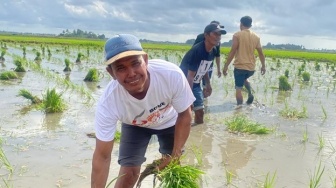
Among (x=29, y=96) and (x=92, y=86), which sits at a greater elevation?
(x=29, y=96)

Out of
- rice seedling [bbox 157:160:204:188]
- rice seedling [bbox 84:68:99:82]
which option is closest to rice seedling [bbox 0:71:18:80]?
rice seedling [bbox 84:68:99:82]

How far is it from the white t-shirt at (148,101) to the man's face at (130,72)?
17 centimetres

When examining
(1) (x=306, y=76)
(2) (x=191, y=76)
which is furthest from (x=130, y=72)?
(1) (x=306, y=76)

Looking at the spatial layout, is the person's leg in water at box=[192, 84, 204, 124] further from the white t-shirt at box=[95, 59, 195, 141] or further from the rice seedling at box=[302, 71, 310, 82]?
the rice seedling at box=[302, 71, 310, 82]

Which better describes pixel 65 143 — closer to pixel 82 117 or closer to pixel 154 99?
pixel 82 117

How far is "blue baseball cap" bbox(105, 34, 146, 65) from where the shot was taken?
6.46 feet

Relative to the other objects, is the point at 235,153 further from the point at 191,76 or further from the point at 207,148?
the point at 191,76

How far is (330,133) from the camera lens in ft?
16.0

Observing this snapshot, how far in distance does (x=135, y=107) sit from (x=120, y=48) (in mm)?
487

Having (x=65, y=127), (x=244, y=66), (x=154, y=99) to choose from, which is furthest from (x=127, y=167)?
(x=244, y=66)

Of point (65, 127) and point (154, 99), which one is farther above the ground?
point (154, 99)

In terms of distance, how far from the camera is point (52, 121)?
4.98 meters

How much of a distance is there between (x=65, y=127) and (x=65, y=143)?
72 cm

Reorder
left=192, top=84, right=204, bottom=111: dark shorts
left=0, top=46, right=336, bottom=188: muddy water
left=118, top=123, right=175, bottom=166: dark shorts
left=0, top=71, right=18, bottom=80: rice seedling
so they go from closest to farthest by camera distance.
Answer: left=118, top=123, right=175, bottom=166: dark shorts
left=0, top=46, right=336, bottom=188: muddy water
left=192, top=84, right=204, bottom=111: dark shorts
left=0, top=71, right=18, bottom=80: rice seedling
